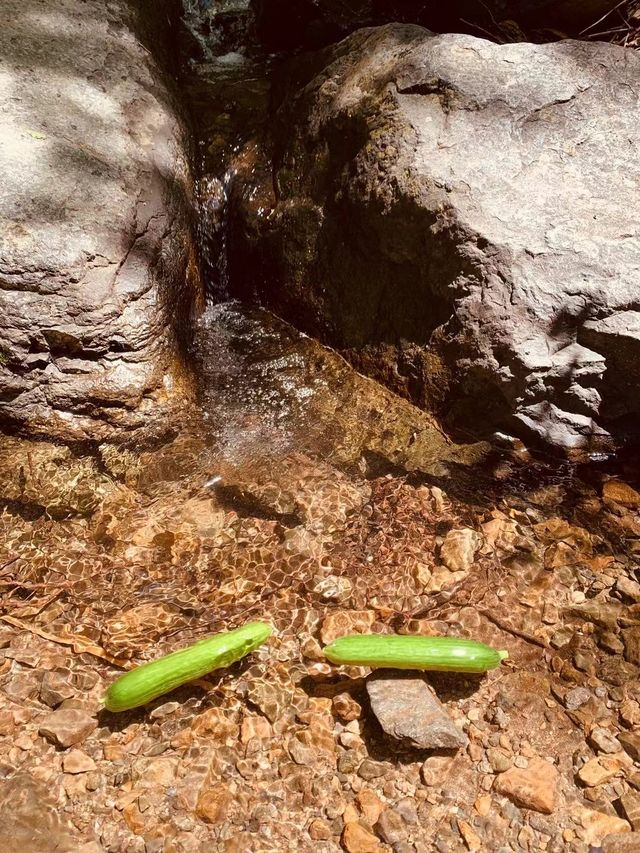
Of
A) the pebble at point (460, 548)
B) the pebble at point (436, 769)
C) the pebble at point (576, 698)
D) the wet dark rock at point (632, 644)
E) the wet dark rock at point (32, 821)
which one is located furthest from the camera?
the pebble at point (460, 548)

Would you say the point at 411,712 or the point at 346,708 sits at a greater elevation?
the point at 411,712

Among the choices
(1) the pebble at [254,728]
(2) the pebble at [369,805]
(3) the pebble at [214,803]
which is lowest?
(3) the pebble at [214,803]

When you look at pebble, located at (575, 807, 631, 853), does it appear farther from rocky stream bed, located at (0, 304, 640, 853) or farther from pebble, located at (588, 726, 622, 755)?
pebble, located at (588, 726, 622, 755)

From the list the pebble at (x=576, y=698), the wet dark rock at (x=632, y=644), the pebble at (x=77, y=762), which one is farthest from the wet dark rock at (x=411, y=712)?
the pebble at (x=77, y=762)

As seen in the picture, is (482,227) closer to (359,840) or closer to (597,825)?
(597,825)

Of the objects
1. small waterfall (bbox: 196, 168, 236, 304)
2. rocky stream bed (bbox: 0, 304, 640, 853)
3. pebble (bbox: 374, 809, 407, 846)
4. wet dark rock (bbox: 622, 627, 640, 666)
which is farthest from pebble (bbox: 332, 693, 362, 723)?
small waterfall (bbox: 196, 168, 236, 304)

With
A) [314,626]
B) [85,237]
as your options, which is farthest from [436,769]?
[85,237]

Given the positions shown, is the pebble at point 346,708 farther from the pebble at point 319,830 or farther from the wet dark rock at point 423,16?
the wet dark rock at point 423,16
